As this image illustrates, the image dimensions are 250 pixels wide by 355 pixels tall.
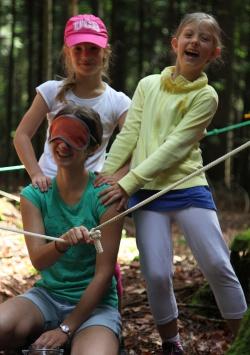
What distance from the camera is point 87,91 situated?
13.0 feet

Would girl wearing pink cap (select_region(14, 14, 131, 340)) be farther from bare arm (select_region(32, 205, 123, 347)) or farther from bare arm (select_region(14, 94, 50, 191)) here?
bare arm (select_region(32, 205, 123, 347))

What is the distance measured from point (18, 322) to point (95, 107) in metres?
1.41

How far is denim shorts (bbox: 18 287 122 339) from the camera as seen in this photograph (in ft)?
10.5

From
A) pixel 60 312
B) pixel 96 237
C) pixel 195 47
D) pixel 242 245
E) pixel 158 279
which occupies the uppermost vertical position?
pixel 195 47

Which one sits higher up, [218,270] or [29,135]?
[29,135]

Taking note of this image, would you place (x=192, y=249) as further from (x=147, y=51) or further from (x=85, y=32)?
(x=147, y=51)

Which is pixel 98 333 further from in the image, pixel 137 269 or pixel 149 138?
pixel 137 269

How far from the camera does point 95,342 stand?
3.02 m

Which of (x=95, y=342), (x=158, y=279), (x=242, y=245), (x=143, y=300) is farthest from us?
(x=143, y=300)

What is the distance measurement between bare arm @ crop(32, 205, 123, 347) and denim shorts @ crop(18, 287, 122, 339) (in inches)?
2.4

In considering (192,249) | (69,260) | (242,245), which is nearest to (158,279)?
(192,249)

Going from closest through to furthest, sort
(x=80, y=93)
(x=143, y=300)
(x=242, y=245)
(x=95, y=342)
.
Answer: (x=95, y=342) → (x=80, y=93) → (x=242, y=245) → (x=143, y=300)

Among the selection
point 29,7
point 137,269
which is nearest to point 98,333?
point 137,269

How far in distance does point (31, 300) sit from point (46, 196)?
0.54m
